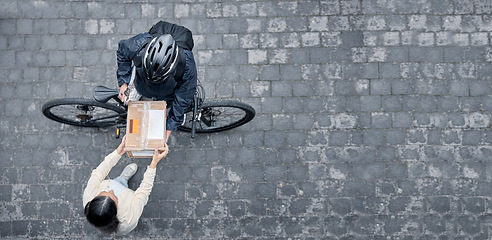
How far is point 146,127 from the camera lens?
5.11 metres

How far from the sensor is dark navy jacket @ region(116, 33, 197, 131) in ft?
15.8

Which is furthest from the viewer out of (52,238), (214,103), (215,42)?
(215,42)

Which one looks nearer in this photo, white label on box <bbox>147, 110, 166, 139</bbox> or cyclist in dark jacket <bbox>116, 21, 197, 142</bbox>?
cyclist in dark jacket <bbox>116, 21, 197, 142</bbox>

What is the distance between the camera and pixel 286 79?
6.95m

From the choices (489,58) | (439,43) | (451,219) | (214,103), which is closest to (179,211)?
(214,103)

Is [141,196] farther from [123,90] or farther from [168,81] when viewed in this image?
[168,81]

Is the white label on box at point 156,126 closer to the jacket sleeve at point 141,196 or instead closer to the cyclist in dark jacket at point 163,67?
the cyclist in dark jacket at point 163,67

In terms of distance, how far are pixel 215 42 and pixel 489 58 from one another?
438 centimetres

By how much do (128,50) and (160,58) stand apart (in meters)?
0.66

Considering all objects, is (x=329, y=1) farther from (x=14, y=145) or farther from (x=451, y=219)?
(x=14, y=145)

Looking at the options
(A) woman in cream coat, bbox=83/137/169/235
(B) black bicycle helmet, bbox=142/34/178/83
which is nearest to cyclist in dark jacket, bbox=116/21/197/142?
(B) black bicycle helmet, bbox=142/34/178/83

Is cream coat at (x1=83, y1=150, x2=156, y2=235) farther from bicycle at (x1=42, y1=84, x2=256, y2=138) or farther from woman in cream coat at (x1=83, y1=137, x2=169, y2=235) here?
bicycle at (x1=42, y1=84, x2=256, y2=138)

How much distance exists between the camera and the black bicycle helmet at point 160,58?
4391mm

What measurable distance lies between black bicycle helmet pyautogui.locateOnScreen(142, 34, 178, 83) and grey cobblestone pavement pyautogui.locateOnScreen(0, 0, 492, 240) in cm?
237
